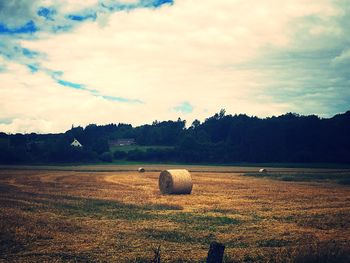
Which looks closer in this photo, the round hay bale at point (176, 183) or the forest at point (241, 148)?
the round hay bale at point (176, 183)

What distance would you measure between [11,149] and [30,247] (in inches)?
3019

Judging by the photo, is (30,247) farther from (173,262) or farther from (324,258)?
(324,258)

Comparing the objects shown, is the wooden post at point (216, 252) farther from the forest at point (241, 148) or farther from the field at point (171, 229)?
the forest at point (241, 148)

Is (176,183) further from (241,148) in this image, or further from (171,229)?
(241,148)

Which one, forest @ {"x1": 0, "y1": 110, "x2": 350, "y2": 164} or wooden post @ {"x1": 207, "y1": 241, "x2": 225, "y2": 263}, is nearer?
wooden post @ {"x1": 207, "y1": 241, "x2": 225, "y2": 263}

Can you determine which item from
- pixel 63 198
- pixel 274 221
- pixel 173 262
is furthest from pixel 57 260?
pixel 63 198

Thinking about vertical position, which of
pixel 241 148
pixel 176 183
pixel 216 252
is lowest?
pixel 176 183

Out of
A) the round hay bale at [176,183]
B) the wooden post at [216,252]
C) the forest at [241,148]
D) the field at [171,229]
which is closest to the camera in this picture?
the wooden post at [216,252]

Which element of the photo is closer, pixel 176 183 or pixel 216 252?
pixel 216 252

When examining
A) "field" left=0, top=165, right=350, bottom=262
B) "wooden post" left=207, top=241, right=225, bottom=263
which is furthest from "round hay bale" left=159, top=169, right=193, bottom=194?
"wooden post" left=207, top=241, right=225, bottom=263

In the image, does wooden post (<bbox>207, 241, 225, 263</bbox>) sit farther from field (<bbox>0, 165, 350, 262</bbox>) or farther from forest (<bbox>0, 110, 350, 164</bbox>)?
forest (<bbox>0, 110, 350, 164</bbox>)

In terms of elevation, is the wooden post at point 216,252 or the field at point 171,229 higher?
the wooden post at point 216,252

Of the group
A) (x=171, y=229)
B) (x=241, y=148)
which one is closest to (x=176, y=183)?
(x=171, y=229)

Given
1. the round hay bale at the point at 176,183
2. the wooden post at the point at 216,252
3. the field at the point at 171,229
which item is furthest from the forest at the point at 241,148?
the wooden post at the point at 216,252
